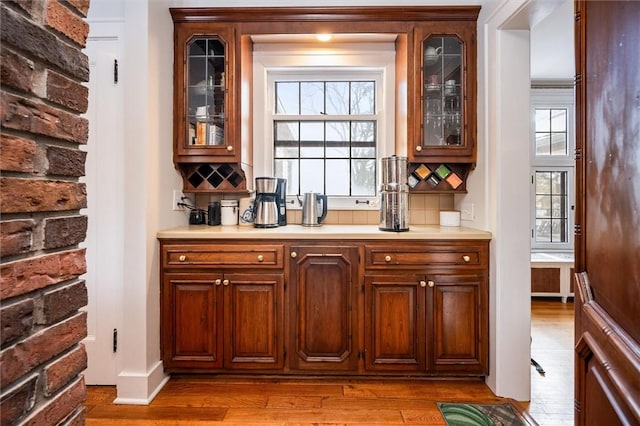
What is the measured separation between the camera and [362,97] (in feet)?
9.35

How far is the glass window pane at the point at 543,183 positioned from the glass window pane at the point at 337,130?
9.72ft

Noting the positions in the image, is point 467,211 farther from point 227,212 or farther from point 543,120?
point 543,120

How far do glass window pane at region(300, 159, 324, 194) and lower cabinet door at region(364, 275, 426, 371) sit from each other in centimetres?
106

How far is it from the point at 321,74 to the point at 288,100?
1.14 feet

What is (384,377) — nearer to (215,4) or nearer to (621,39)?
(621,39)

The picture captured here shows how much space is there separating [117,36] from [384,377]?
2.73m

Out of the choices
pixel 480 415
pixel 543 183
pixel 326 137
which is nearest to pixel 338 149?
pixel 326 137

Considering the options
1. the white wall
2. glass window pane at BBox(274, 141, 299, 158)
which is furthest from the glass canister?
the white wall

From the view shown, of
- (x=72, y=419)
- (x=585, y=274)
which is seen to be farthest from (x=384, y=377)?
(x=72, y=419)

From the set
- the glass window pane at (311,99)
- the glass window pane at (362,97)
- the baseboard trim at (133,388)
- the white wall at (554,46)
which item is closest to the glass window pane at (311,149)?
the glass window pane at (311,99)

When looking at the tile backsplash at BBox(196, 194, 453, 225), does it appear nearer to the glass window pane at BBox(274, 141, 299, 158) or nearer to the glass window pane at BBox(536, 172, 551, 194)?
the glass window pane at BBox(274, 141, 299, 158)

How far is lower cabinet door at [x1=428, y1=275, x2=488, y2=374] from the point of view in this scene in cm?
211

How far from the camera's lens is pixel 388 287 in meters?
2.12

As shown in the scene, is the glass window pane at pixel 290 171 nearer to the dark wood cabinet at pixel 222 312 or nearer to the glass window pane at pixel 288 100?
the glass window pane at pixel 288 100
